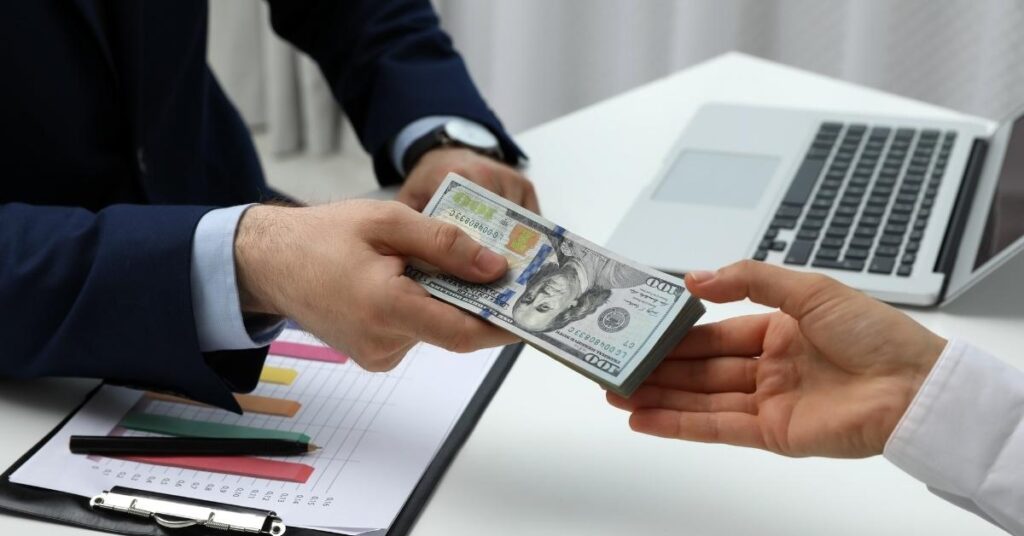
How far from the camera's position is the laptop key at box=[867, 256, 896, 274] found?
1106 mm

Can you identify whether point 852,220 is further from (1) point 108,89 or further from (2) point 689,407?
(1) point 108,89

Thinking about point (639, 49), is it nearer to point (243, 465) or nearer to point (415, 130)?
point (415, 130)

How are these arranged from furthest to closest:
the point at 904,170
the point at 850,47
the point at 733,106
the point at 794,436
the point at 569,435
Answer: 1. the point at 850,47
2. the point at 733,106
3. the point at 904,170
4. the point at 569,435
5. the point at 794,436

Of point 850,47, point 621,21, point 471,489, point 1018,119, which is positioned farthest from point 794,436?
point 621,21

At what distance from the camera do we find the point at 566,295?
0.88 m

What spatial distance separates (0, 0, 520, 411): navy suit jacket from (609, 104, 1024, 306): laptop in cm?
26

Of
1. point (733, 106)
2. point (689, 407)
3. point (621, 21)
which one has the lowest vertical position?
point (621, 21)

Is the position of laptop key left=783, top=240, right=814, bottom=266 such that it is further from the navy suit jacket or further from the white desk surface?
the navy suit jacket

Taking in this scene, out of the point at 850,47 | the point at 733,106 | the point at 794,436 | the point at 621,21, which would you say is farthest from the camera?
the point at 621,21

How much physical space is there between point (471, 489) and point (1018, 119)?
89cm

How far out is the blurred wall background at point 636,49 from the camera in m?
2.24

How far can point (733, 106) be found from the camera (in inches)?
60.9

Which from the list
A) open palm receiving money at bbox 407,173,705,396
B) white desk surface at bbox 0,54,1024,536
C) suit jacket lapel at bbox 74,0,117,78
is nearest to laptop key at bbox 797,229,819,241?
white desk surface at bbox 0,54,1024,536

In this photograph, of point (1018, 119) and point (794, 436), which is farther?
point (1018, 119)
